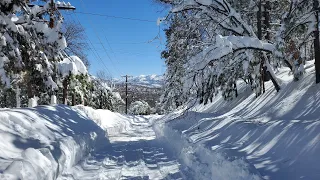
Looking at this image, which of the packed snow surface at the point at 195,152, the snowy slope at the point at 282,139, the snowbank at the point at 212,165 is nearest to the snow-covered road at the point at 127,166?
the packed snow surface at the point at 195,152

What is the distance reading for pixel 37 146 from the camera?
25.8 feet

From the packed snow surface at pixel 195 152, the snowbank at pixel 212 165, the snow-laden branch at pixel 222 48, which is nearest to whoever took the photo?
the snowbank at pixel 212 165

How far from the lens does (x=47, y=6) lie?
1112 centimetres

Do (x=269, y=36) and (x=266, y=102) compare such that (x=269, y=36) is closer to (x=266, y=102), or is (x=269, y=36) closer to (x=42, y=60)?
(x=266, y=102)

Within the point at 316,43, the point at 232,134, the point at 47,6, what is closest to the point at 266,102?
the point at 316,43

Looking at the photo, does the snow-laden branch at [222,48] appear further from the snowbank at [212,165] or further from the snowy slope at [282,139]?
the snowbank at [212,165]

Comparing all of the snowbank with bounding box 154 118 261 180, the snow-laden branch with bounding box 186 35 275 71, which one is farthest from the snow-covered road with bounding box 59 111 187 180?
the snow-laden branch with bounding box 186 35 275 71

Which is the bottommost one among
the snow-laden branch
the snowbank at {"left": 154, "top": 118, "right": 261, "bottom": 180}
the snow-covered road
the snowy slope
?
the snow-covered road

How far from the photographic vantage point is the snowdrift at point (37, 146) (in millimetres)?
5282

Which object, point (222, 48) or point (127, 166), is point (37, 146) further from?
point (222, 48)

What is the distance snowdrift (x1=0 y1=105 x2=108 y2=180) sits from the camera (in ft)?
17.3

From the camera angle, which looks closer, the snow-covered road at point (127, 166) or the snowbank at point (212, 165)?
the snowbank at point (212, 165)

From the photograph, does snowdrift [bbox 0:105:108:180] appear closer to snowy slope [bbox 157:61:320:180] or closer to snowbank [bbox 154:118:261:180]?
snowbank [bbox 154:118:261:180]

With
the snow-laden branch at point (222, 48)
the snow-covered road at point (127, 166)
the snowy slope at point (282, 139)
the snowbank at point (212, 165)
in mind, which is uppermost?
the snow-laden branch at point (222, 48)
